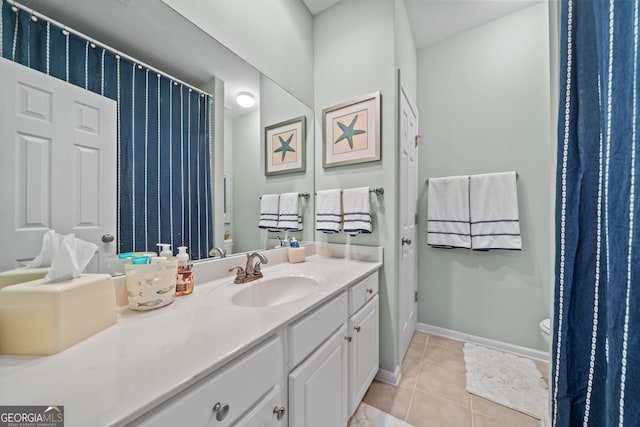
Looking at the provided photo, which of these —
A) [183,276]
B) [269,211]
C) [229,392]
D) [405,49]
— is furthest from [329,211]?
[405,49]

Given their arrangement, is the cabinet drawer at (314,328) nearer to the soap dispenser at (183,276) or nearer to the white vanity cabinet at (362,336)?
the white vanity cabinet at (362,336)

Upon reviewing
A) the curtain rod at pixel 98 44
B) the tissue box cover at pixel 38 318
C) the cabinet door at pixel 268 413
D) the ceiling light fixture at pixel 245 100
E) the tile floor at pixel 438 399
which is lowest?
the tile floor at pixel 438 399

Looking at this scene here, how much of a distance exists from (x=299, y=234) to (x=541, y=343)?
6.63 feet

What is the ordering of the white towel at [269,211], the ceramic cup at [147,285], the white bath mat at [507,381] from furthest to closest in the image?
the white towel at [269,211]
the white bath mat at [507,381]
the ceramic cup at [147,285]

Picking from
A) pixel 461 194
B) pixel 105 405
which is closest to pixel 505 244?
pixel 461 194

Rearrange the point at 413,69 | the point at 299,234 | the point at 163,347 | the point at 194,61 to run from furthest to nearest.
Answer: the point at 413,69
the point at 299,234
the point at 194,61
the point at 163,347

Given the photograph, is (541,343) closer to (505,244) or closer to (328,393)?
(505,244)

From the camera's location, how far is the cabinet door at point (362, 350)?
1.13 meters

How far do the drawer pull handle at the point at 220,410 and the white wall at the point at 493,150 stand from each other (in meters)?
2.05

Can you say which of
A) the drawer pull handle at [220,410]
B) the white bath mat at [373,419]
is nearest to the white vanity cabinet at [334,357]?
the white bath mat at [373,419]

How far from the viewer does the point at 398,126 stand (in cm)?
152

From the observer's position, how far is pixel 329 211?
1.61 m

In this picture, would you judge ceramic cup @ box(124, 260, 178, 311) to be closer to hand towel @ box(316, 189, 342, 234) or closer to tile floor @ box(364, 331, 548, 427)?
hand towel @ box(316, 189, 342, 234)

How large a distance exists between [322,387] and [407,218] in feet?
4.21
